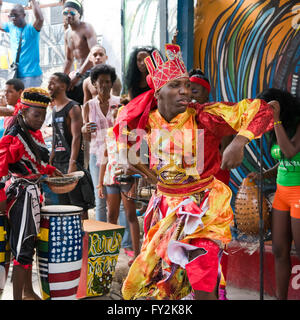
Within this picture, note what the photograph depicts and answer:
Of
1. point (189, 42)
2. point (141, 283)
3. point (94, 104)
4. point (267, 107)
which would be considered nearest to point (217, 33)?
point (189, 42)

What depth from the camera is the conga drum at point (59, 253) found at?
353 centimetres

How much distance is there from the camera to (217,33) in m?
5.30

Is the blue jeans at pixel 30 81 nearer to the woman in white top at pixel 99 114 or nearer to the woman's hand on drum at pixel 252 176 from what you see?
the woman in white top at pixel 99 114

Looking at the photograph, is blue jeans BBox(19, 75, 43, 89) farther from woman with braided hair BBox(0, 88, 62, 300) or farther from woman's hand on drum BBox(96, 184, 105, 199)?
woman with braided hair BBox(0, 88, 62, 300)

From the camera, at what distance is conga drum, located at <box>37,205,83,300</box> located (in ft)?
11.6

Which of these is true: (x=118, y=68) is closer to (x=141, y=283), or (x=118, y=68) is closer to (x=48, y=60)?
(x=48, y=60)

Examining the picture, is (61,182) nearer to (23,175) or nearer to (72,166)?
(23,175)

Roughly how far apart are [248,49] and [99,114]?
199 cm

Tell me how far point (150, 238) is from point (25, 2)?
549 cm

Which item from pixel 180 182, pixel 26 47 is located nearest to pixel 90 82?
pixel 26 47

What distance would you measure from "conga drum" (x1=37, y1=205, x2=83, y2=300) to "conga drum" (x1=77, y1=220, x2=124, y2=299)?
464 millimetres

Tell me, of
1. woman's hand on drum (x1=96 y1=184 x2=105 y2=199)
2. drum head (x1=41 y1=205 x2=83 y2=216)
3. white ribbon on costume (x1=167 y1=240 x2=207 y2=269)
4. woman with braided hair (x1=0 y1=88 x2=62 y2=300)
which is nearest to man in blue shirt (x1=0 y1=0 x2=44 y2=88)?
woman's hand on drum (x1=96 y1=184 x2=105 y2=199)

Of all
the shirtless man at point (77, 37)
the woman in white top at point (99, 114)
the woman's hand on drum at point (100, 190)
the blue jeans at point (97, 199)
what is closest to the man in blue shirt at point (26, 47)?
the shirtless man at point (77, 37)

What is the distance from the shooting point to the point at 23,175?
368cm
